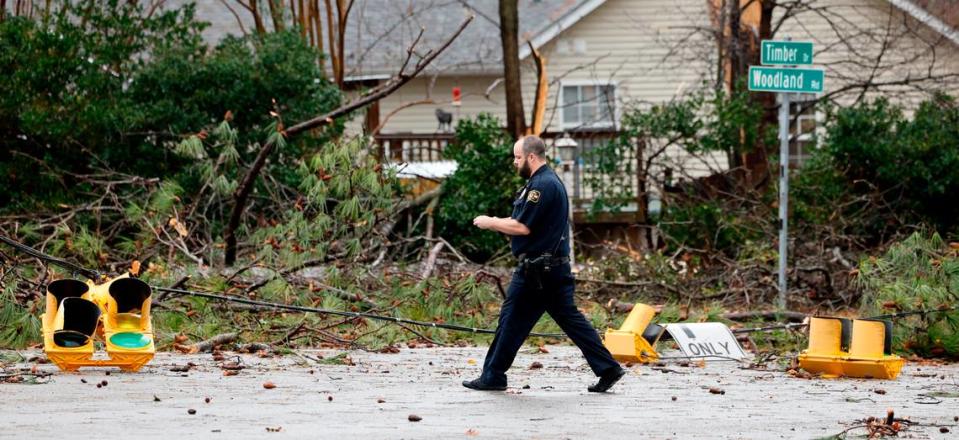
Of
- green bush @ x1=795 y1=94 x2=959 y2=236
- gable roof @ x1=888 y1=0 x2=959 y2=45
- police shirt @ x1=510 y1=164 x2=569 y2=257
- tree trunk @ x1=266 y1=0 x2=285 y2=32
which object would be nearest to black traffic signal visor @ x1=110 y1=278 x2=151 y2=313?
police shirt @ x1=510 y1=164 x2=569 y2=257

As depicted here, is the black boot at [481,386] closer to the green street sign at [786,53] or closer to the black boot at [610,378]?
the black boot at [610,378]

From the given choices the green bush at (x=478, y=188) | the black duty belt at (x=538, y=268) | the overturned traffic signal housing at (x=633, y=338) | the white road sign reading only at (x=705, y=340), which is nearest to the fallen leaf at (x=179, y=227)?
the overturned traffic signal housing at (x=633, y=338)

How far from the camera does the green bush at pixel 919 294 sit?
12.3 m

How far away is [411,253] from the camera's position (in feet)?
52.5

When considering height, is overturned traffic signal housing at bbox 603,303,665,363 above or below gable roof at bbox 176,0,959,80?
below

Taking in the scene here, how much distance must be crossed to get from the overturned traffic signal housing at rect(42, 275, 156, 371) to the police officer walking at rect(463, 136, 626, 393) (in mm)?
2369

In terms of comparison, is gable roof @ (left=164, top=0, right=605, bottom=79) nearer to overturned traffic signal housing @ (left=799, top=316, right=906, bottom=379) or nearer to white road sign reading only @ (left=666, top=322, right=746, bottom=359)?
white road sign reading only @ (left=666, top=322, right=746, bottom=359)

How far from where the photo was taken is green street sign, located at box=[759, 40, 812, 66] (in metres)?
14.3

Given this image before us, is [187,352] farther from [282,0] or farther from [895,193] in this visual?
[282,0]

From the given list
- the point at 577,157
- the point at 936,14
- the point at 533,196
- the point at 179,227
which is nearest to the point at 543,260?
the point at 533,196

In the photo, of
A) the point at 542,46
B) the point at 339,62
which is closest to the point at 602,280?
the point at 339,62

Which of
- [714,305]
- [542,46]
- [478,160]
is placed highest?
[542,46]

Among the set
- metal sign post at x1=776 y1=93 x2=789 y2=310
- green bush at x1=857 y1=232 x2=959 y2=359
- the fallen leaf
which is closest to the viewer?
green bush at x1=857 y1=232 x2=959 y2=359

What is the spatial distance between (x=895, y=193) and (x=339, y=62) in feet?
34.6
